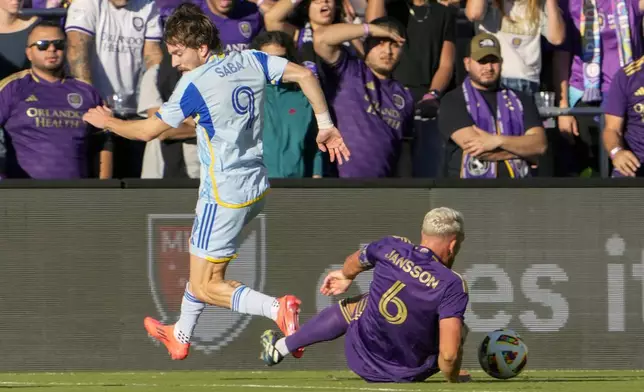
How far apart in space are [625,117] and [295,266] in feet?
10.2

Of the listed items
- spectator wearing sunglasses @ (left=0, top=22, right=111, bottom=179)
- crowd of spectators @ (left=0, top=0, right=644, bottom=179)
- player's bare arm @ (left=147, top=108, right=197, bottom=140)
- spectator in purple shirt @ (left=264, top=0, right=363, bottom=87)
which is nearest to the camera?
spectator wearing sunglasses @ (left=0, top=22, right=111, bottom=179)

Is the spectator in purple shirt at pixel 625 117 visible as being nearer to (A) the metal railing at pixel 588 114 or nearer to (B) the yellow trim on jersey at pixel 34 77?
(A) the metal railing at pixel 588 114

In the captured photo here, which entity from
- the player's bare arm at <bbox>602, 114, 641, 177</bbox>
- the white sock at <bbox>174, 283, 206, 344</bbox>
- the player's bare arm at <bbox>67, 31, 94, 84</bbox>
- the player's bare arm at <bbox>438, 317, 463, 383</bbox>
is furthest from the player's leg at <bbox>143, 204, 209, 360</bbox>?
the player's bare arm at <bbox>602, 114, 641, 177</bbox>

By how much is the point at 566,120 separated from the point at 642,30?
1231mm

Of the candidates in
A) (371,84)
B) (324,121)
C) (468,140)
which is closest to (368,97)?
(371,84)

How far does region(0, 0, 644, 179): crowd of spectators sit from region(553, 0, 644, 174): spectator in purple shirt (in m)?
0.01

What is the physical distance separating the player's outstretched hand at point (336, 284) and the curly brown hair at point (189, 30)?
5.51 feet

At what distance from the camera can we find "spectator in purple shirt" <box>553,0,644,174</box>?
11922mm

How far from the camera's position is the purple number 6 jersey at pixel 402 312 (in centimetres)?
776

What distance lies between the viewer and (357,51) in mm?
11758

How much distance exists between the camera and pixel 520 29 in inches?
467

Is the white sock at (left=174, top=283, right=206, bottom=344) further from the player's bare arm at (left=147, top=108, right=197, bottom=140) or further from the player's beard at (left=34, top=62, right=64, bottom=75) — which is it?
the player's beard at (left=34, top=62, right=64, bottom=75)

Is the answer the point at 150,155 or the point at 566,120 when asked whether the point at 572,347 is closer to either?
the point at 566,120

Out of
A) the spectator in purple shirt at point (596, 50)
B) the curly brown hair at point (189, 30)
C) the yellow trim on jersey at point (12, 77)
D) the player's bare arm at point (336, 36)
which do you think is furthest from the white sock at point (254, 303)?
the spectator in purple shirt at point (596, 50)
